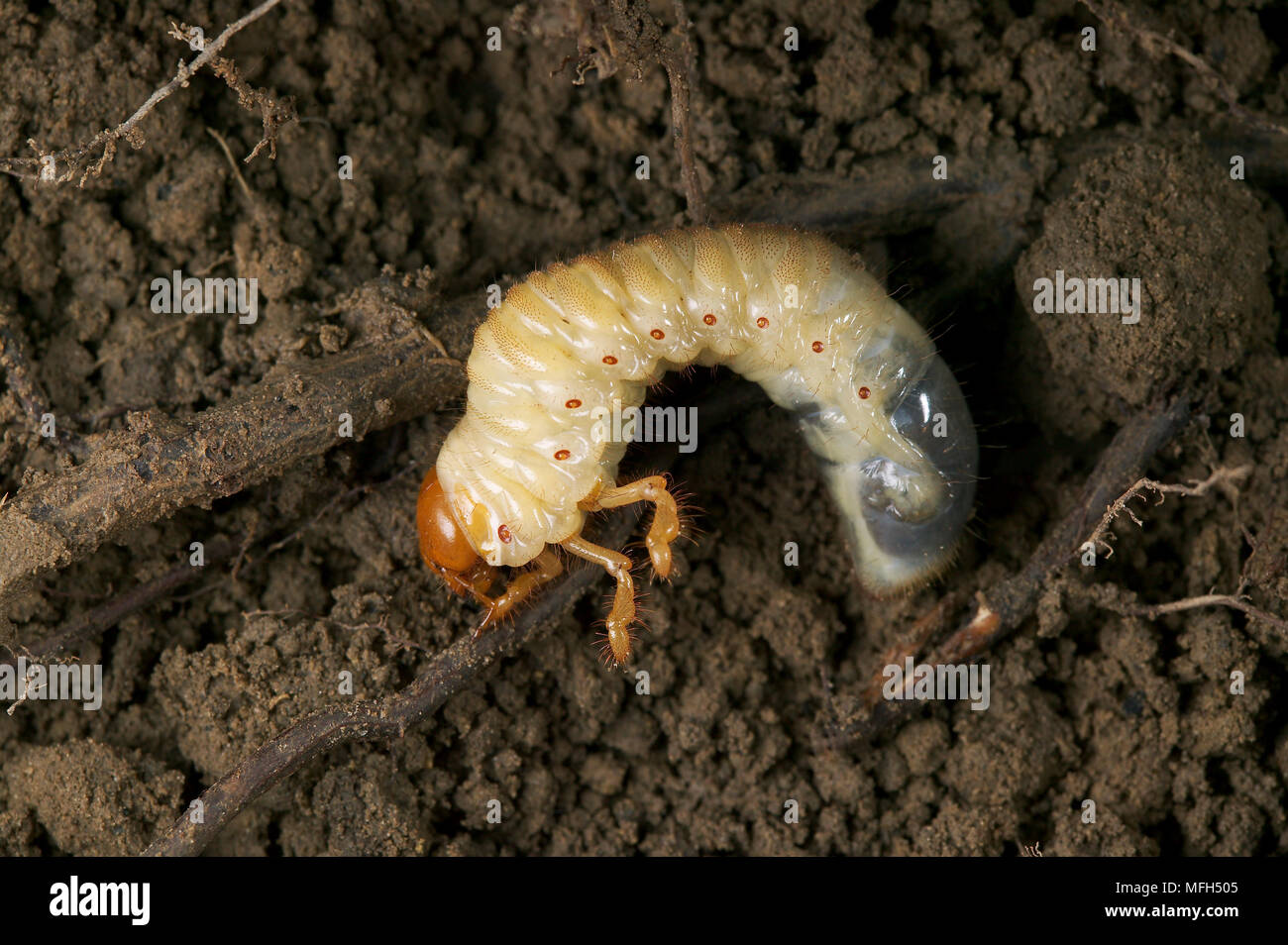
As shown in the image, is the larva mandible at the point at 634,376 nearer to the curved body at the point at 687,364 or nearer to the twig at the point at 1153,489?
the curved body at the point at 687,364

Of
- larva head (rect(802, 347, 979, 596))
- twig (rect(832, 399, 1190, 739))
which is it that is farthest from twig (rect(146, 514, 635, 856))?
twig (rect(832, 399, 1190, 739))

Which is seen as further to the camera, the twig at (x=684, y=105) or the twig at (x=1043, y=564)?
the twig at (x=1043, y=564)

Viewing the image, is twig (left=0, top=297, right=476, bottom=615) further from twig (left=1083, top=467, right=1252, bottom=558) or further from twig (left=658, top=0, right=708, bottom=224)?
twig (left=1083, top=467, right=1252, bottom=558)

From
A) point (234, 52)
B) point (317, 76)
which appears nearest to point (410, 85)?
point (317, 76)

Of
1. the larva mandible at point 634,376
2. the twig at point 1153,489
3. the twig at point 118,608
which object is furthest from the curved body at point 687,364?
the twig at point 118,608
